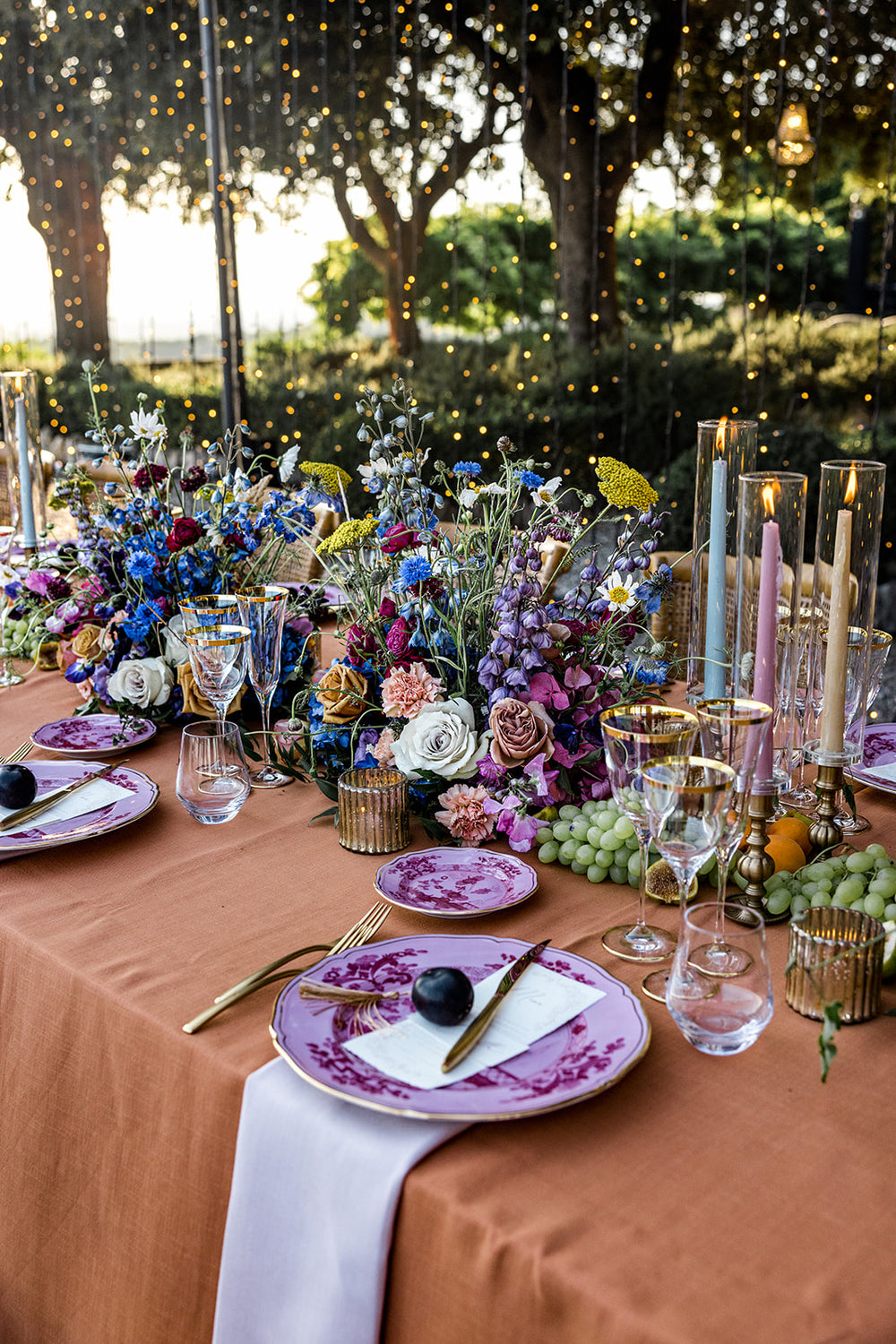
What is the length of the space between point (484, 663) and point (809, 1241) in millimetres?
683

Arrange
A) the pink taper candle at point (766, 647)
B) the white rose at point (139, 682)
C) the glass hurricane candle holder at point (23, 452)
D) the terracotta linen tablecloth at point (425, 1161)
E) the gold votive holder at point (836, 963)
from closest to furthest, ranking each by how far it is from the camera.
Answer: the terracotta linen tablecloth at point (425, 1161) < the gold votive holder at point (836, 963) < the pink taper candle at point (766, 647) < the white rose at point (139, 682) < the glass hurricane candle holder at point (23, 452)

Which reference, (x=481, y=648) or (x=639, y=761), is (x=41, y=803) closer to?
(x=481, y=648)

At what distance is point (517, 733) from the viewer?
1.23 meters

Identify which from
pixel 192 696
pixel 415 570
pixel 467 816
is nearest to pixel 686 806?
pixel 467 816

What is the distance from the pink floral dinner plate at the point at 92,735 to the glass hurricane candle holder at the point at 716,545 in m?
0.74

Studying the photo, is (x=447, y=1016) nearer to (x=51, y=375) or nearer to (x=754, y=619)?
(x=754, y=619)

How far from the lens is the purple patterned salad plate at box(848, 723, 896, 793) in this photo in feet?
4.53

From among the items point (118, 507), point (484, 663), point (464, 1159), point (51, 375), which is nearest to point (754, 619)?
point (484, 663)

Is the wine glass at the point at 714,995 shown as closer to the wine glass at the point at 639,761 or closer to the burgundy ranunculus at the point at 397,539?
the wine glass at the point at 639,761

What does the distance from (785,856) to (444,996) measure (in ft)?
1.37

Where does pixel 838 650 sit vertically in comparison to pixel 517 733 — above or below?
above

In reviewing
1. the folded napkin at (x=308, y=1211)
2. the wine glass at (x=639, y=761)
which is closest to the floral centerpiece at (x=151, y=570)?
the wine glass at (x=639, y=761)

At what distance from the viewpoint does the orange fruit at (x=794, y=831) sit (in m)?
1.17

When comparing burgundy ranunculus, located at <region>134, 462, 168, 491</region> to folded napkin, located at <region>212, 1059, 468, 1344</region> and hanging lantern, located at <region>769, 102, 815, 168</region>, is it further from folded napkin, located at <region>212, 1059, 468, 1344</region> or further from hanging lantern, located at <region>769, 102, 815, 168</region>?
hanging lantern, located at <region>769, 102, 815, 168</region>
